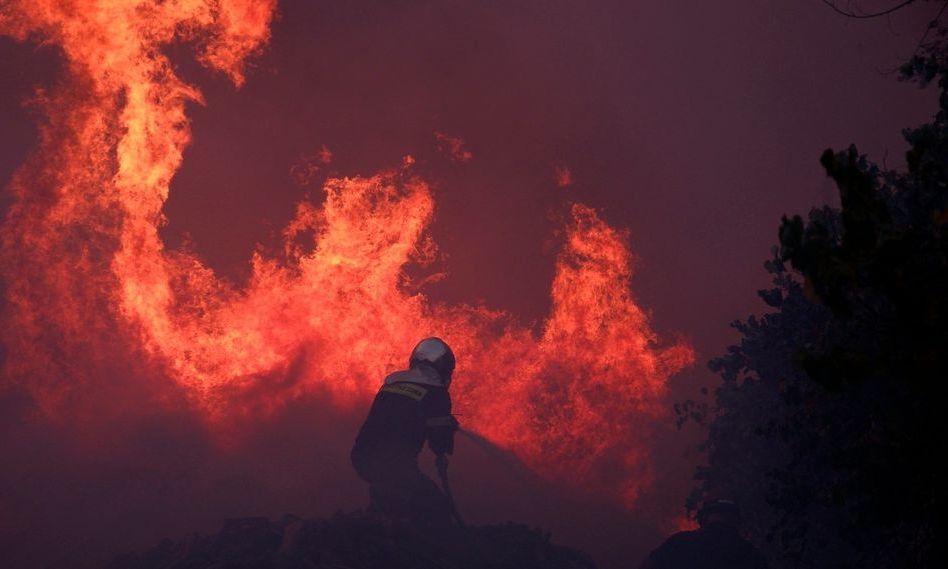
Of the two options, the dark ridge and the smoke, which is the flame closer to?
the smoke

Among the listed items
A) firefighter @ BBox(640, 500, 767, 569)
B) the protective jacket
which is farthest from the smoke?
firefighter @ BBox(640, 500, 767, 569)

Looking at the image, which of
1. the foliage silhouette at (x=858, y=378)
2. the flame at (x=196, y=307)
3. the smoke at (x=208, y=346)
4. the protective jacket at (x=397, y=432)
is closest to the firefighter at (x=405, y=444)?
the protective jacket at (x=397, y=432)

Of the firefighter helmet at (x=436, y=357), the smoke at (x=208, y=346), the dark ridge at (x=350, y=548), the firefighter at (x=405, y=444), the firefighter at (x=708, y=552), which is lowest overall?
the firefighter at (x=708, y=552)

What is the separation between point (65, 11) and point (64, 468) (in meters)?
13.2

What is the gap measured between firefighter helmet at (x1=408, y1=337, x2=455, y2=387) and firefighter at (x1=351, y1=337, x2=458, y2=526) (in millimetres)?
340

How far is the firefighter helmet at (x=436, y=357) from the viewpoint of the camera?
12.0 metres

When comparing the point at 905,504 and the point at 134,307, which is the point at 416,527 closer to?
the point at 905,504

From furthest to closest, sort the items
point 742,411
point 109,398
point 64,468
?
point 109,398, point 64,468, point 742,411

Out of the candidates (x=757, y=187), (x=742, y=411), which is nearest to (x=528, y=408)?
(x=742, y=411)

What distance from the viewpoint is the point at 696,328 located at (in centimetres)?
2370

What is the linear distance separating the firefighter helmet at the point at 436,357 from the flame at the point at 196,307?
799 cm

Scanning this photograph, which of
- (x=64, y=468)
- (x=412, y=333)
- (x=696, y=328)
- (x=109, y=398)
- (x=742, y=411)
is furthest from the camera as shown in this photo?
(x=696, y=328)

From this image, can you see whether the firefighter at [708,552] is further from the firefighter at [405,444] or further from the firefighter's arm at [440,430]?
the firefighter at [405,444]

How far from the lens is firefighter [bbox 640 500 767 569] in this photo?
27.0 feet
